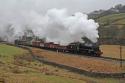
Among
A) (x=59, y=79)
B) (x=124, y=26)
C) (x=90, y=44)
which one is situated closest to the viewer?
(x=59, y=79)

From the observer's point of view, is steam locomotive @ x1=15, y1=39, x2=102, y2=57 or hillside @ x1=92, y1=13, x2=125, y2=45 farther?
hillside @ x1=92, y1=13, x2=125, y2=45

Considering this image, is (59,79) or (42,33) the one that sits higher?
(42,33)

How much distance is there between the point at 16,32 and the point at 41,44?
14879 mm

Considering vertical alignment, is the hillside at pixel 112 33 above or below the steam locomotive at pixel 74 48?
above

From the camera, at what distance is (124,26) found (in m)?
158

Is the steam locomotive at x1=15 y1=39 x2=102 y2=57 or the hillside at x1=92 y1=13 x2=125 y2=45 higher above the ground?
the hillside at x1=92 y1=13 x2=125 y2=45

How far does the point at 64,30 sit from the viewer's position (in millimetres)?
84000

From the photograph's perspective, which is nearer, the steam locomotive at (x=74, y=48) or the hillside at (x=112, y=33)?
the steam locomotive at (x=74, y=48)

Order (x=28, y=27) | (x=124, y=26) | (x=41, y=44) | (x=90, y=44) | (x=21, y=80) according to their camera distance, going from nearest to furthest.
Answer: (x=21, y=80), (x=90, y=44), (x=41, y=44), (x=28, y=27), (x=124, y=26)

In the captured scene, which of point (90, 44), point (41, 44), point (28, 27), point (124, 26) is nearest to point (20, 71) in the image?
point (90, 44)

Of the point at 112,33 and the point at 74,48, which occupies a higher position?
the point at 112,33

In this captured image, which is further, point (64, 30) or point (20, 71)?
point (64, 30)

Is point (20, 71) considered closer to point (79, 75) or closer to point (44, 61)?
point (79, 75)

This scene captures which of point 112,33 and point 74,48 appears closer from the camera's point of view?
point 74,48
